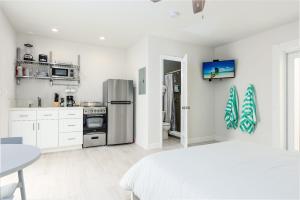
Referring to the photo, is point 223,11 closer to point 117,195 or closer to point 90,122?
point 117,195

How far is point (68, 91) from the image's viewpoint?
4.27 metres

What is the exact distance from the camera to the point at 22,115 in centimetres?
342

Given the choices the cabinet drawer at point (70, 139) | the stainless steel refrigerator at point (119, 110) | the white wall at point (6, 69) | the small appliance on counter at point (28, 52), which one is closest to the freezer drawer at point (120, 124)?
the stainless steel refrigerator at point (119, 110)

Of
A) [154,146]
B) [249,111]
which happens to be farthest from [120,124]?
[249,111]

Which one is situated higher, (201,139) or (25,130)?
(25,130)

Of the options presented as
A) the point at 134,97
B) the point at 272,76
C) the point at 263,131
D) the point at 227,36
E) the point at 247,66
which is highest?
the point at 227,36

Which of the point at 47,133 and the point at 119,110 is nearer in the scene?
the point at 47,133

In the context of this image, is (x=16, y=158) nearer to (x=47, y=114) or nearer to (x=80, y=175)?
(x=80, y=175)

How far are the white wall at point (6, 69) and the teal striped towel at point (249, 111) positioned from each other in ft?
15.0

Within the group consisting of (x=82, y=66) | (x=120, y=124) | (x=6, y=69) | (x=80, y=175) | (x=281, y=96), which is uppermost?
(x=82, y=66)

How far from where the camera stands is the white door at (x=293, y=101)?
326 cm

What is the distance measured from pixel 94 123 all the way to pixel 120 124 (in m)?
0.60

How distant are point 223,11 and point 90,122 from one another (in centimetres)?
344

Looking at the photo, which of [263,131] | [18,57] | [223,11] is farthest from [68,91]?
[263,131]
